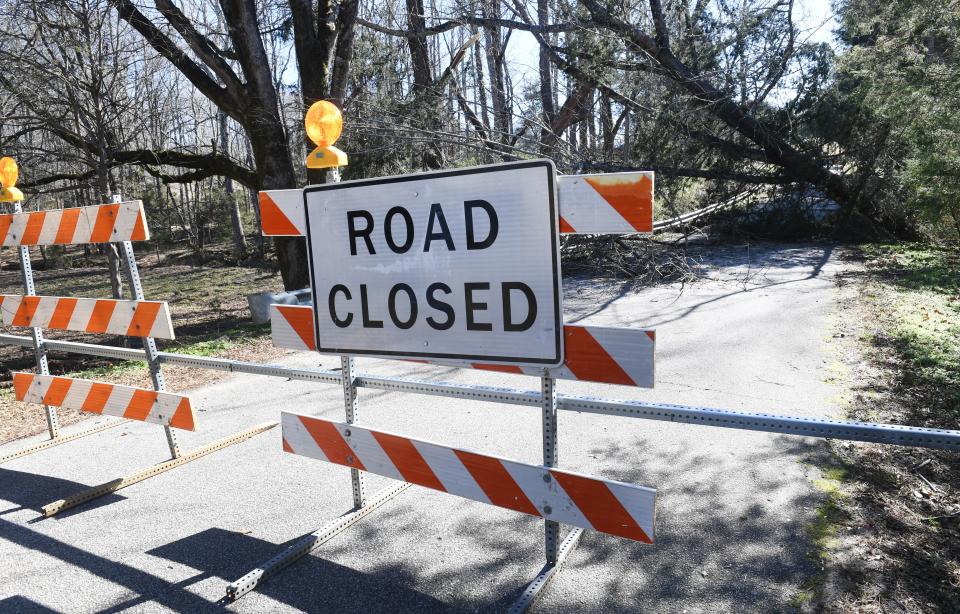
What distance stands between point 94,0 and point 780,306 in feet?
36.5

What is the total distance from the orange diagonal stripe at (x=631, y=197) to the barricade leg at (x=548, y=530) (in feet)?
2.76

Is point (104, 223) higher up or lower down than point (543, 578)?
higher up

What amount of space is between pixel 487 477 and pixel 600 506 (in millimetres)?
583

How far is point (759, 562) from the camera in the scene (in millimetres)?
3090

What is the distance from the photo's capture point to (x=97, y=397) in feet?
15.5

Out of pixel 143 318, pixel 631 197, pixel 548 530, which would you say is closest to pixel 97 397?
pixel 143 318

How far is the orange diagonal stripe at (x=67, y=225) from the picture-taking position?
4559 millimetres

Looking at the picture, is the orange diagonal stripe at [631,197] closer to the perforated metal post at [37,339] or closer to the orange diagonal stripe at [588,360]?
the orange diagonal stripe at [588,360]

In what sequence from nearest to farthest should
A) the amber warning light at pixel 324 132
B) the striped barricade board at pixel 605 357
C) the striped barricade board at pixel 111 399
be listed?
the striped barricade board at pixel 605 357 < the amber warning light at pixel 324 132 < the striped barricade board at pixel 111 399

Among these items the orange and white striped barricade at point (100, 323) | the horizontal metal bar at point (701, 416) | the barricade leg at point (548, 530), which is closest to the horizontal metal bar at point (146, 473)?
the orange and white striped barricade at point (100, 323)

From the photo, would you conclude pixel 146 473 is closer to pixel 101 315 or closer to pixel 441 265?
pixel 101 315

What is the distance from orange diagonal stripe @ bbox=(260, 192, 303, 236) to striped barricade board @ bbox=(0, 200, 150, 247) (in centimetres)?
101

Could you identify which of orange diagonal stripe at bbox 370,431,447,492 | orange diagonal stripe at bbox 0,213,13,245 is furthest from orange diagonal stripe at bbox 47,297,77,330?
Answer: orange diagonal stripe at bbox 370,431,447,492

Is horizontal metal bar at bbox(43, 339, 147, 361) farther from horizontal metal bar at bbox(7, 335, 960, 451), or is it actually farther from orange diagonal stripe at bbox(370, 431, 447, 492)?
orange diagonal stripe at bbox(370, 431, 447, 492)
